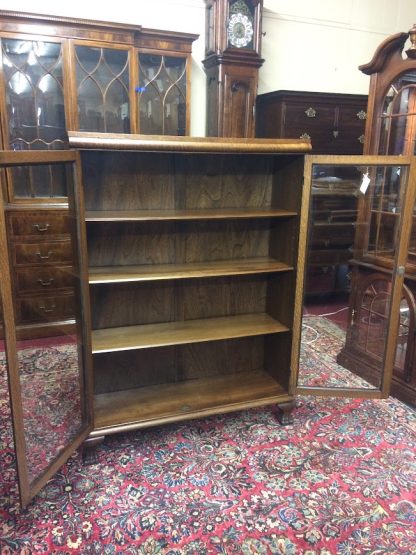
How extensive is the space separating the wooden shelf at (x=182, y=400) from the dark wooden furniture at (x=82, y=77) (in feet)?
6.02

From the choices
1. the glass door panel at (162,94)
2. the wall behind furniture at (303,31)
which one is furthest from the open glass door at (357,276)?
the wall behind furniture at (303,31)

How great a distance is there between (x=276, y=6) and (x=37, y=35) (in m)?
2.06

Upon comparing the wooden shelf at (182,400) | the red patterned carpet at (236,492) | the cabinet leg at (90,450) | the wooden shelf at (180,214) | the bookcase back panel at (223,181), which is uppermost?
the bookcase back panel at (223,181)

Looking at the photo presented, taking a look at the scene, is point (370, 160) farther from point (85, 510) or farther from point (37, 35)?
point (37, 35)

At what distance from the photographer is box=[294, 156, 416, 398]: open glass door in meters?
2.08

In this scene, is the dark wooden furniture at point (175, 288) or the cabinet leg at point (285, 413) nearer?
the dark wooden furniture at point (175, 288)

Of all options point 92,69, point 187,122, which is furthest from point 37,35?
point 187,122

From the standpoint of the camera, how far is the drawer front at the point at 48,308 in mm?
1723

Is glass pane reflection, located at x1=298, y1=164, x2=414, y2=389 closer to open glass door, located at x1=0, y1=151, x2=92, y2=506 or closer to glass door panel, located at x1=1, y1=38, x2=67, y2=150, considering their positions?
open glass door, located at x1=0, y1=151, x2=92, y2=506

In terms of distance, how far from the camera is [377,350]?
2383mm

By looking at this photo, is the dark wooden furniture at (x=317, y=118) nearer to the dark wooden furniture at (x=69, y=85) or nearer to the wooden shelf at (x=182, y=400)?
the dark wooden furniture at (x=69, y=85)

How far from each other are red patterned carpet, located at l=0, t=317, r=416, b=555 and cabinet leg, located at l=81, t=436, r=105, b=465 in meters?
0.03

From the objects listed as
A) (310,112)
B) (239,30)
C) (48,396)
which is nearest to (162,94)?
(239,30)

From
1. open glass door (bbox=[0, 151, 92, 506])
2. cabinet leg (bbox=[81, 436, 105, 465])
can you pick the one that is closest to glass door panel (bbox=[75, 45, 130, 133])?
open glass door (bbox=[0, 151, 92, 506])
